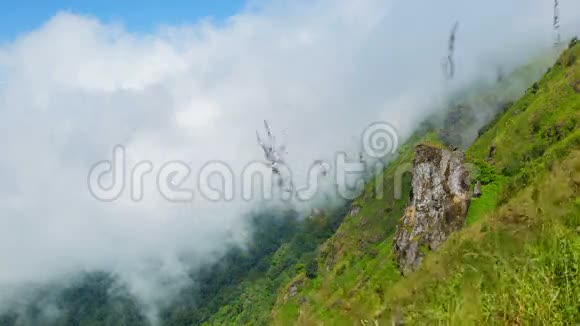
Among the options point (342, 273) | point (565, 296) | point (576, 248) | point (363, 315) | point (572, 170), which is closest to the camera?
point (565, 296)

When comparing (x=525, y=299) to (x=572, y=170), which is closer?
(x=525, y=299)

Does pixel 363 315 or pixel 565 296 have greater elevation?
pixel 363 315

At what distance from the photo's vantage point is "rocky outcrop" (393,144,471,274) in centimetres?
6397

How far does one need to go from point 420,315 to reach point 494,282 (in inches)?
44.2

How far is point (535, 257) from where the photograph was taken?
6922 mm

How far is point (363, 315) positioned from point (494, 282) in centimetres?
213

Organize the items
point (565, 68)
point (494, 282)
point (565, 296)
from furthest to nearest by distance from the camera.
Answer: point (565, 68), point (494, 282), point (565, 296)

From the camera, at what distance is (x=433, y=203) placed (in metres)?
74.1

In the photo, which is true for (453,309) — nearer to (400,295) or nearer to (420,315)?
(420,315)

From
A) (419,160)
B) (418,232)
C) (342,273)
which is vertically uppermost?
(419,160)

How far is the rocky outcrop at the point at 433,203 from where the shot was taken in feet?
210

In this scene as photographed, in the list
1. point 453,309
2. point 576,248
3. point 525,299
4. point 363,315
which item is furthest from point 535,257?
point 363,315

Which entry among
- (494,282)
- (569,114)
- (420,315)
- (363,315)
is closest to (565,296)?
(494,282)

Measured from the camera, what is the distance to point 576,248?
6.62 metres
